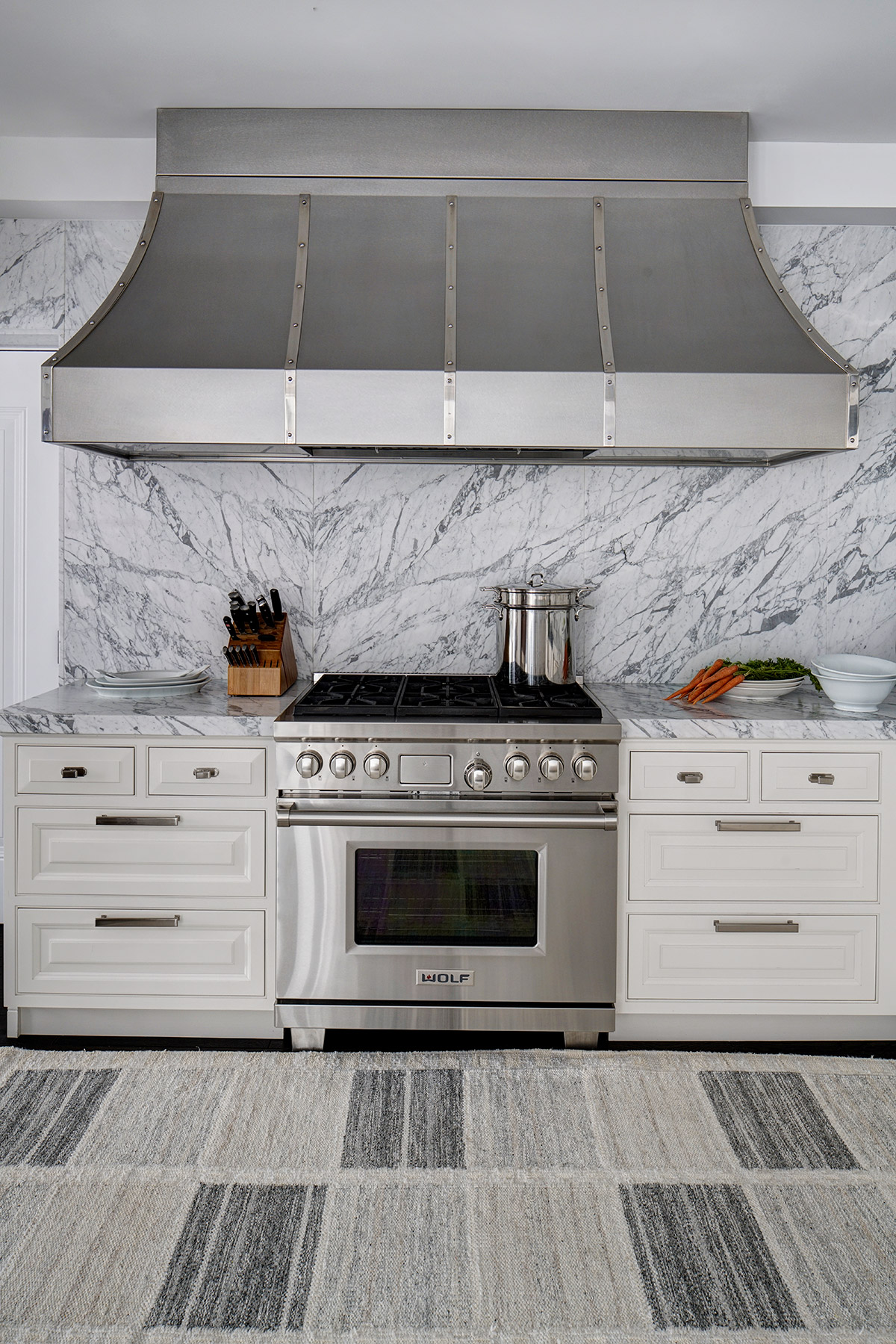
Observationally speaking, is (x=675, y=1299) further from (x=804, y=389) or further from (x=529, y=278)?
(x=529, y=278)

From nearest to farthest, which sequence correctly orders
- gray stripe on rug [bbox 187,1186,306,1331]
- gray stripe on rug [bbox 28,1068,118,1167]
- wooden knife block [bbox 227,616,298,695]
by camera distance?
gray stripe on rug [bbox 187,1186,306,1331] → gray stripe on rug [bbox 28,1068,118,1167] → wooden knife block [bbox 227,616,298,695]

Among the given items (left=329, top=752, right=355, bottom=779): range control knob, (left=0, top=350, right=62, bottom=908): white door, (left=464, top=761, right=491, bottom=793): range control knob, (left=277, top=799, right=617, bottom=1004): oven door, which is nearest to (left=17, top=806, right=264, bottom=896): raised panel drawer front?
(left=277, top=799, right=617, bottom=1004): oven door

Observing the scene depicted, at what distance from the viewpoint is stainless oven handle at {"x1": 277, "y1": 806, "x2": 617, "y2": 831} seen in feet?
8.55

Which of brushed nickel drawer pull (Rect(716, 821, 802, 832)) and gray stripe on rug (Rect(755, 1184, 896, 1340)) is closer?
gray stripe on rug (Rect(755, 1184, 896, 1340))

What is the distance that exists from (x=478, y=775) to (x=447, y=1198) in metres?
1.02

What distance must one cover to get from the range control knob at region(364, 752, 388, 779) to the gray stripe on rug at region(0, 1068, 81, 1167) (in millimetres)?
1142

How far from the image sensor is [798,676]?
2.96m

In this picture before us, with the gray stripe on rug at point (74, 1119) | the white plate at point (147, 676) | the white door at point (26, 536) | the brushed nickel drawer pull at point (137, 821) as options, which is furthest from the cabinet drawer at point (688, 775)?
the white door at point (26, 536)

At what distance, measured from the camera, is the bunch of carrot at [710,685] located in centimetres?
289

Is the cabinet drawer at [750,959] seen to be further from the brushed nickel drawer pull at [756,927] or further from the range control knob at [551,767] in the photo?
the range control knob at [551,767]

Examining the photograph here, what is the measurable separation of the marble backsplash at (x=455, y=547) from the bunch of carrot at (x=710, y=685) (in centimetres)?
39

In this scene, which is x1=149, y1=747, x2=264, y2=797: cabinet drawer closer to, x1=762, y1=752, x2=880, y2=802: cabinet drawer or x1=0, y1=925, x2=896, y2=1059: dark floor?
x1=0, y1=925, x2=896, y2=1059: dark floor

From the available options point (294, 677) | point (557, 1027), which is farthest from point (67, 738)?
point (557, 1027)

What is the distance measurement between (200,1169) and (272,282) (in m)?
2.39
